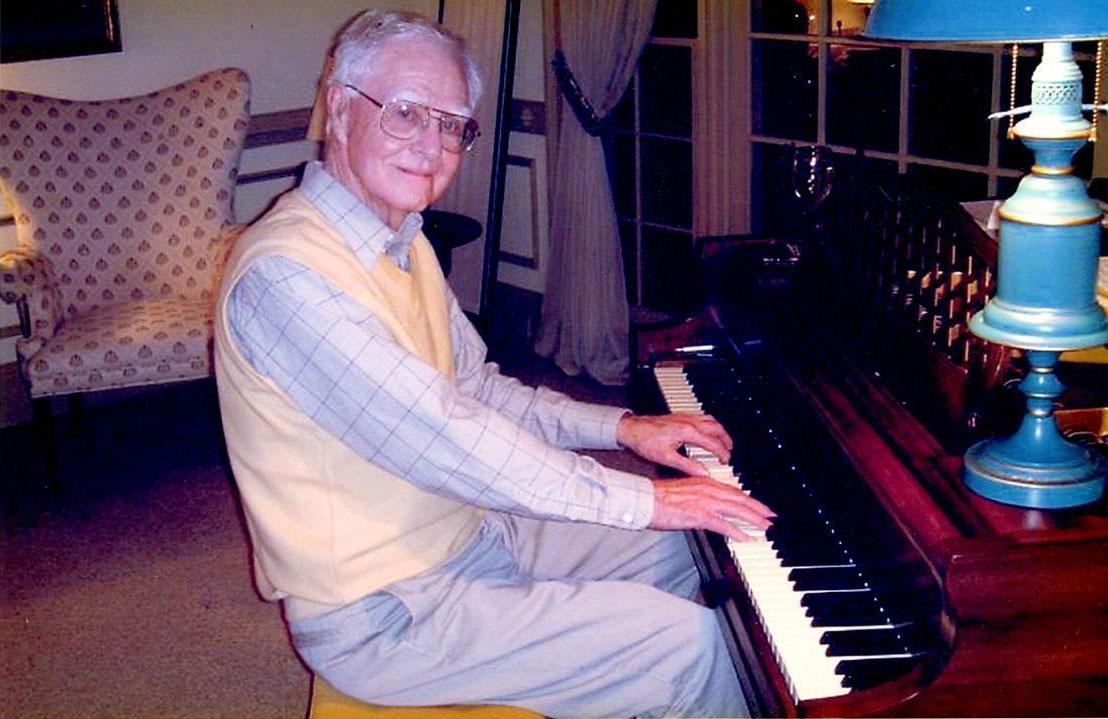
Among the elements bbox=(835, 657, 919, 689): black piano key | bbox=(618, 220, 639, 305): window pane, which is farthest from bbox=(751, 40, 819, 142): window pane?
bbox=(835, 657, 919, 689): black piano key

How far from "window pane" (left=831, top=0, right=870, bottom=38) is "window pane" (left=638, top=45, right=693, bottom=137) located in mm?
576

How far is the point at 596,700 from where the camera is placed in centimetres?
164

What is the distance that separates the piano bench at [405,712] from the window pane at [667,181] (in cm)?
317

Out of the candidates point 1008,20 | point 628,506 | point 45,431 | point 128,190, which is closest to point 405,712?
point 628,506

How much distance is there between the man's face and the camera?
1742 mm

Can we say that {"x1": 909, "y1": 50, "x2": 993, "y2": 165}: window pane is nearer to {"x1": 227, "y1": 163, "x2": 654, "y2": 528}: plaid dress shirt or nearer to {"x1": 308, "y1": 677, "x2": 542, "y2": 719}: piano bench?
{"x1": 227, "y1": 163, "x2": 654, "y2": 528}: plaid dress shirt

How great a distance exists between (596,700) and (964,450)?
0.59 metres

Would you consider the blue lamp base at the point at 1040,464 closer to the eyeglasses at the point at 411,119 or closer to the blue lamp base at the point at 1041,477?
the blue lamp base at the point at 1041,477

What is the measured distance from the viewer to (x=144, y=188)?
166 inches

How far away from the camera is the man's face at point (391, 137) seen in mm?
1742

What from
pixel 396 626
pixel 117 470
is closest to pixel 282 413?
pixel 396 626

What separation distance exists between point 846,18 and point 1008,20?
2.93 m

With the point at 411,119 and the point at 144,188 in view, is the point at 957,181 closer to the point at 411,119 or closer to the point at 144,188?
the point at 411,119

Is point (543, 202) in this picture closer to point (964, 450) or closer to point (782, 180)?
point (782, 180)
